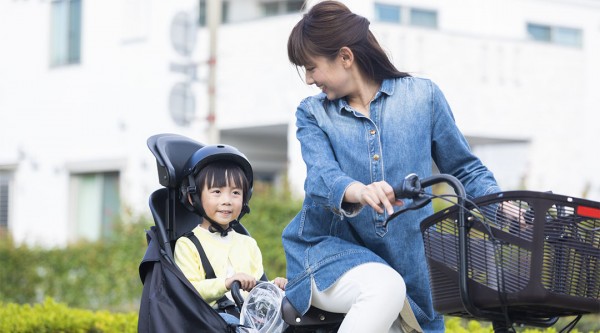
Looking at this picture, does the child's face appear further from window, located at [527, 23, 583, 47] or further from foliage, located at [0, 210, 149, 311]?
window, located at [527, 23, 583, 47]

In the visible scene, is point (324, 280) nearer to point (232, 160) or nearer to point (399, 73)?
point (399, 73)

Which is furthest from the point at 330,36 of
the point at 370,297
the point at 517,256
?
the point at 517,256

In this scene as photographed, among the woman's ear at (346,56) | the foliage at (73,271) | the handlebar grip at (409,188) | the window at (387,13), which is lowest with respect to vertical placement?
the foliage at (73,271)

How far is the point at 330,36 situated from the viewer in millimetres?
4199

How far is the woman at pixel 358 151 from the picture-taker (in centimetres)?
413

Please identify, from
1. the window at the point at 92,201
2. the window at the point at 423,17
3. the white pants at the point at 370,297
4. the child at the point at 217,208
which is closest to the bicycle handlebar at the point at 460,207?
the white pants at the point at 370,297

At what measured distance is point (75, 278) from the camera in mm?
18297

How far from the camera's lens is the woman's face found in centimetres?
422

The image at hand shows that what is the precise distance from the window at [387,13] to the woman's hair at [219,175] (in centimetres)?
1653

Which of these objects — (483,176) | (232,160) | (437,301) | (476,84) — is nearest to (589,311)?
(437,301)

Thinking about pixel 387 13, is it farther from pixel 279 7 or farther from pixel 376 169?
pixel 376 169

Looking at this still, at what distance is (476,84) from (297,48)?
17550mm

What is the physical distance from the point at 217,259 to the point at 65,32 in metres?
19.4

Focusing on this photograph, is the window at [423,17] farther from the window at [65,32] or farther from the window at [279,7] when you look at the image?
the window at [65,32]
